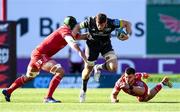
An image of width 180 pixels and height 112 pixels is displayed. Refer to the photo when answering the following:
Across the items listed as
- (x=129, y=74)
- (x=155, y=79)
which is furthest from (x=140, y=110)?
(x=155, y=79)

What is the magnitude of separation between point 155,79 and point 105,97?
7506 millimetres

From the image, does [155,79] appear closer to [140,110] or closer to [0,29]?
[0,29]

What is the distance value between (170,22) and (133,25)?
150 cm

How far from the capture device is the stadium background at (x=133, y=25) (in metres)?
33.7

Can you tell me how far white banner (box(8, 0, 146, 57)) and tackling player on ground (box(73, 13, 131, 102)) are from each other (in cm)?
1572

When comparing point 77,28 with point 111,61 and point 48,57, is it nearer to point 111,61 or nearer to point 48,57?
point 48,57

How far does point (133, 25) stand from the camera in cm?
3394

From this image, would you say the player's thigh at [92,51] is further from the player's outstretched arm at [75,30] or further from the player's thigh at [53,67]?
the player's thigh at [53,67]

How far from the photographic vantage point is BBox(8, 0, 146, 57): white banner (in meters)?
33.7

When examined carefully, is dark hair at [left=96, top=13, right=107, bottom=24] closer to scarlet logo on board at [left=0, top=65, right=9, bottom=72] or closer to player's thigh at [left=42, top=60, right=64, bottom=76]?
player's thigh at [left=42, top=60, right=64, bottom=76]

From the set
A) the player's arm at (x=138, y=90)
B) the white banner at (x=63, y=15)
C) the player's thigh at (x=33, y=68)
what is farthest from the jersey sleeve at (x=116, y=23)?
the white banner at (x=63, y=15)

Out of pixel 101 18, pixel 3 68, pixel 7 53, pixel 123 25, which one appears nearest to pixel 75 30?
pixel 101 18

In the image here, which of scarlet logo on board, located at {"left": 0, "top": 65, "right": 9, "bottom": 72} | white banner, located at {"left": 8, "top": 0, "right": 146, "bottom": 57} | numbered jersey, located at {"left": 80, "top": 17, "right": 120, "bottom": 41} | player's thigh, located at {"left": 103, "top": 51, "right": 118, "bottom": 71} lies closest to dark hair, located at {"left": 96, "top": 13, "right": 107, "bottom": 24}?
numbered jersey, located at {"left": 80, "top": 17, "right": 120, "bottom": 41}

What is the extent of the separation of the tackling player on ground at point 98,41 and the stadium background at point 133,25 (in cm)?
1543
